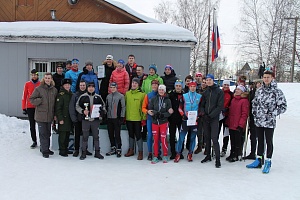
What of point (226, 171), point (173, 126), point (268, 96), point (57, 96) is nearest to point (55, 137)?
point (57, 96)

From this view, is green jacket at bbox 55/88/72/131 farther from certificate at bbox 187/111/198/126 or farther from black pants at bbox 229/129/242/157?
black pants at bbox 229/129/242/157

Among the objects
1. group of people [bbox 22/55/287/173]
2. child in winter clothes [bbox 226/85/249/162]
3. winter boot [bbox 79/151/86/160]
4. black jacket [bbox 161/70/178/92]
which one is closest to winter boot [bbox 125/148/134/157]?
group of people [bbox 22/55/287/173]

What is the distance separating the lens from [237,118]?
6168mm

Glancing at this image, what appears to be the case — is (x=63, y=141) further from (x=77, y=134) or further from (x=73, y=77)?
(x=73, y=77)

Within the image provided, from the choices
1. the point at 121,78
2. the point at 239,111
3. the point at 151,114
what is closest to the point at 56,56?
the point at 121,78

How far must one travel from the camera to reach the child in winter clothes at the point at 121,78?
22.5 feet

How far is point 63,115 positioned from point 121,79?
1575 mm

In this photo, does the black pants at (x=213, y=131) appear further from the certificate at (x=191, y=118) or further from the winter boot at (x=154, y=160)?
the winter boot at (x=154, y=160)

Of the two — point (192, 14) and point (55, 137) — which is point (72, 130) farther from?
point (192, 14)

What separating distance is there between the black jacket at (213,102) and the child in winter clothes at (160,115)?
79 cm

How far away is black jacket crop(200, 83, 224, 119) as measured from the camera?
19.4 ft

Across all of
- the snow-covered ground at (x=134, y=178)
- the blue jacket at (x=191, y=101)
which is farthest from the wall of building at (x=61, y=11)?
the snow-covered ground at (x=134, y=178)

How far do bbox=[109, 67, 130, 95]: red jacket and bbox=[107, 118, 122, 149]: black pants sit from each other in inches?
31.7

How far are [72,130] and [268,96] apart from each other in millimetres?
4376
